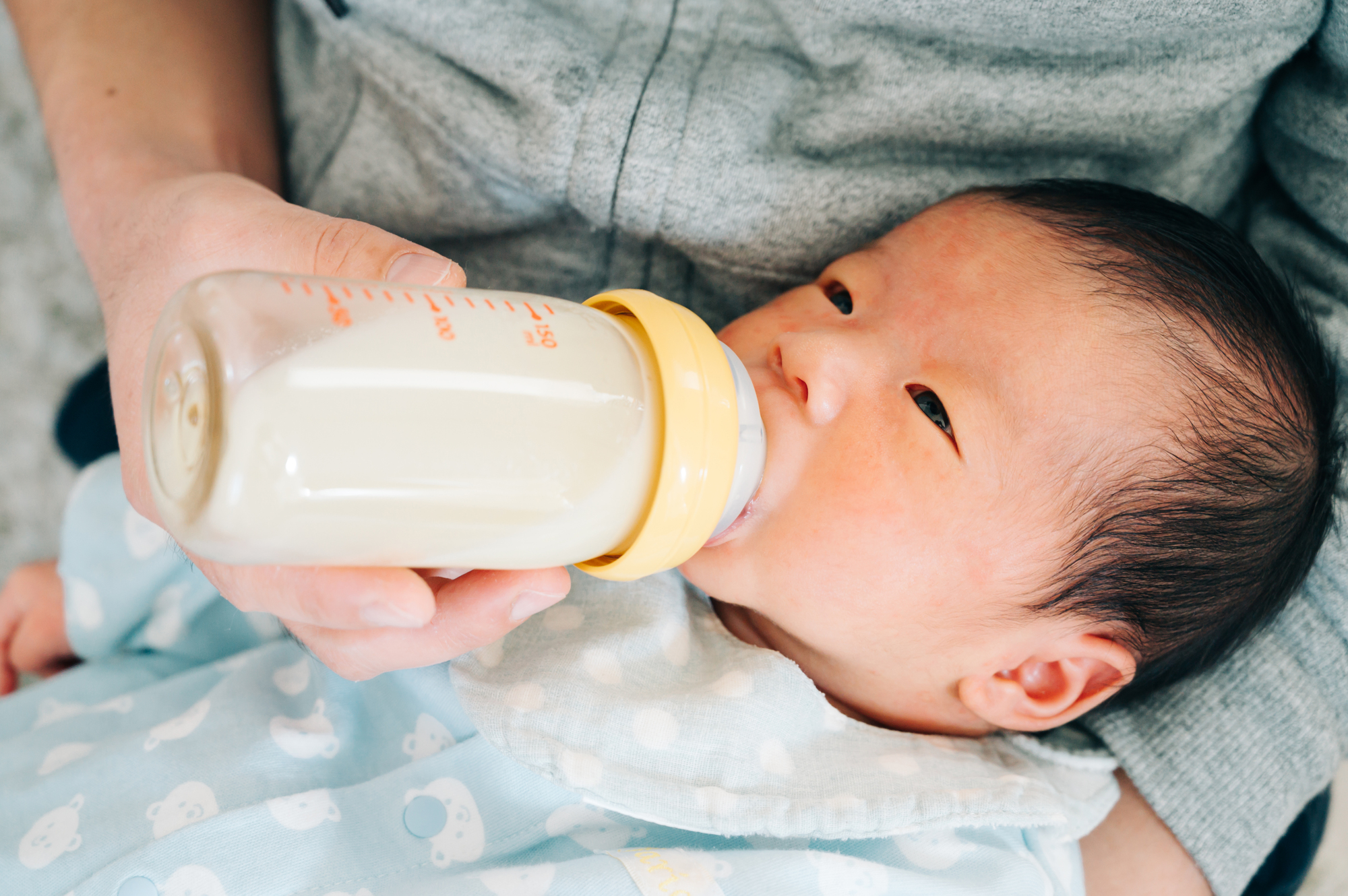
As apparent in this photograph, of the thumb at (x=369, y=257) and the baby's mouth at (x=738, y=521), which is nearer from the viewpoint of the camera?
the thumb at (x=369, y=257)

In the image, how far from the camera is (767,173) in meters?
1.00

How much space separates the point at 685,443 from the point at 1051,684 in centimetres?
58

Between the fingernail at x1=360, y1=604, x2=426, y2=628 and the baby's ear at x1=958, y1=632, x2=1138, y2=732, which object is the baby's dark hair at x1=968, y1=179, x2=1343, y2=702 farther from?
the fingernail at x1=360, y1=604, x2=426, y2=628

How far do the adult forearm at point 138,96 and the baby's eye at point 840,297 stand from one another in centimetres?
77

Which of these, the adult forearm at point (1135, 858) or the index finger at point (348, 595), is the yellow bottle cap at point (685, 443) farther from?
the adult forearm at point (1135, 858)

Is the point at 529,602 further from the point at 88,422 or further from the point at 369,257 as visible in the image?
the point at 88,422

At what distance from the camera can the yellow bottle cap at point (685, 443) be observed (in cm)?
61

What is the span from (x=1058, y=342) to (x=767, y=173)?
40 cm

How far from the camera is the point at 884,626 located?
2.81ft

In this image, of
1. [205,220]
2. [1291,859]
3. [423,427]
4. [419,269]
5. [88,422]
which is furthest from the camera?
[88,422]

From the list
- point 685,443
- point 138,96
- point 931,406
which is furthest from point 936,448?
point 138,96

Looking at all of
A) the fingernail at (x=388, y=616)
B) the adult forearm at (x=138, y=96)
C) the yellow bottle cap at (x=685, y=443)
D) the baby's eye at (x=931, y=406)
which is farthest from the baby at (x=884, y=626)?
the adult forearm at (x=138, y=96)

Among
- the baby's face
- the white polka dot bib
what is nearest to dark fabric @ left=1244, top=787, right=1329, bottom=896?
the white polka dot bib

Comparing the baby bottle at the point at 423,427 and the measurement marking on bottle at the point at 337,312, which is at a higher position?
the measurement marking on bottle at the point at 337,312
